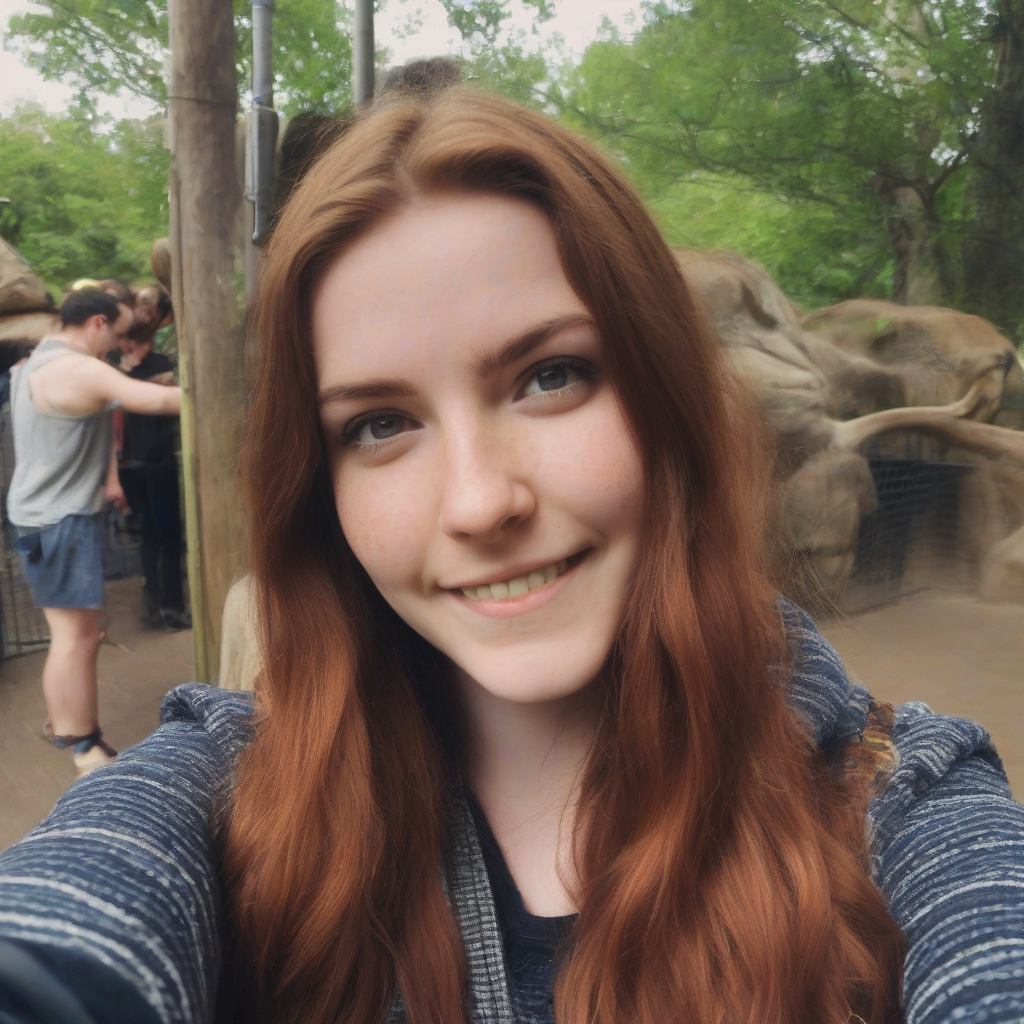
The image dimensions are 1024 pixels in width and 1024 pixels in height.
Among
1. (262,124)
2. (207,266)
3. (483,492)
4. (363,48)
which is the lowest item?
(483,492)

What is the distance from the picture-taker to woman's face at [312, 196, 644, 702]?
2.81 feet

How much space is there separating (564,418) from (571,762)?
0.43 metres

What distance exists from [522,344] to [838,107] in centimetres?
406

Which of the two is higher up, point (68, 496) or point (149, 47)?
point (149, 47)

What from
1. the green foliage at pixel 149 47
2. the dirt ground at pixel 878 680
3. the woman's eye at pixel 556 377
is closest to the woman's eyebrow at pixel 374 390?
the woman's eye at pixel 556 377

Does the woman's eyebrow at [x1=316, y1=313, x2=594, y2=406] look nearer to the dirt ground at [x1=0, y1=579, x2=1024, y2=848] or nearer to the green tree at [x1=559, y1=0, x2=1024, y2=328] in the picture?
the dirt ground at [x1=0, y1=579, x2=1024, y2=848]

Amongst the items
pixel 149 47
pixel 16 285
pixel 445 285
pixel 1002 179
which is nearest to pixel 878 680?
pixel 1002 179

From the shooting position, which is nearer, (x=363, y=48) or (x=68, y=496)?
(x=363, y=48)

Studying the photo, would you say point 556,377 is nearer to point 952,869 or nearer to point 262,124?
point 952,869

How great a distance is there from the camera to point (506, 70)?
4.05 metres

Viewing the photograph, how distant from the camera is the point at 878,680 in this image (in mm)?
3711

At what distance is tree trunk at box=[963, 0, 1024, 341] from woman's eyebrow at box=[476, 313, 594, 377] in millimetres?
4140

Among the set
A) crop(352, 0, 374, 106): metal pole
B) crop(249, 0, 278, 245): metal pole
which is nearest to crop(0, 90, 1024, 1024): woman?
crop(249, 0, 278, 245): metal pole

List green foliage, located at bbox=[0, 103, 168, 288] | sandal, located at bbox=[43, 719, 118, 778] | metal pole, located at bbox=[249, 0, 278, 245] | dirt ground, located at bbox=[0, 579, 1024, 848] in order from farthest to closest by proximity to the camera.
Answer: green foliage, located at bbox=[0, 103, 168, 288], dirt ground, located at bbox=[0, 579, 1024, 848], sandal, located at bbox=[43, 719, 118, 778], metal pole, located at bbox=[249, 0, 278, 245]
